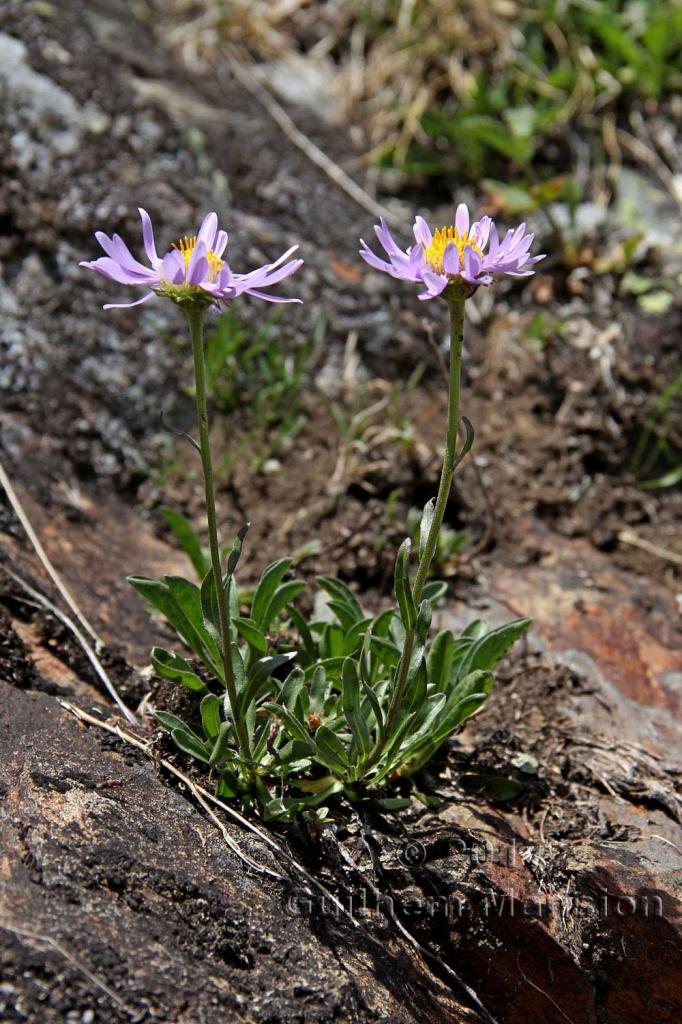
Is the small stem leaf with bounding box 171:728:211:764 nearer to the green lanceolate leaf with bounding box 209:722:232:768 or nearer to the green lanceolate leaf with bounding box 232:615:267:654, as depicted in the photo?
the green lanceolate leaf with bounding box 209:722:232:768

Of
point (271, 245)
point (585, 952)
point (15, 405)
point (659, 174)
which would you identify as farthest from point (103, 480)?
point (659, 174)

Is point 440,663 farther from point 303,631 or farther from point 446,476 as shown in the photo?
point 446,476

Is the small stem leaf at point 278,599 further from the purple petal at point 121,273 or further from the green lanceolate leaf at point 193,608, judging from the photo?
the purple petal at point 121,273

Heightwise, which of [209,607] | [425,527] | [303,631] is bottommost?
[303,631]

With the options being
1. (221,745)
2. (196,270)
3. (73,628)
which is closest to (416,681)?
(221,745)

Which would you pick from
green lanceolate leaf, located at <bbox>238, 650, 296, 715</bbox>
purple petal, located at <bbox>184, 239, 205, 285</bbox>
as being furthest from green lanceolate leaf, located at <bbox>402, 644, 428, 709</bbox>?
purple petal, located at <bbox>184, 239, 205, 285</bbox>

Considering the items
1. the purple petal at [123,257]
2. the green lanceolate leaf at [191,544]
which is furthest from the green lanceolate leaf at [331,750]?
the purple petal at [123,257]

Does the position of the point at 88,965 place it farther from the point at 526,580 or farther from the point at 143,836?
the point at 526,580
